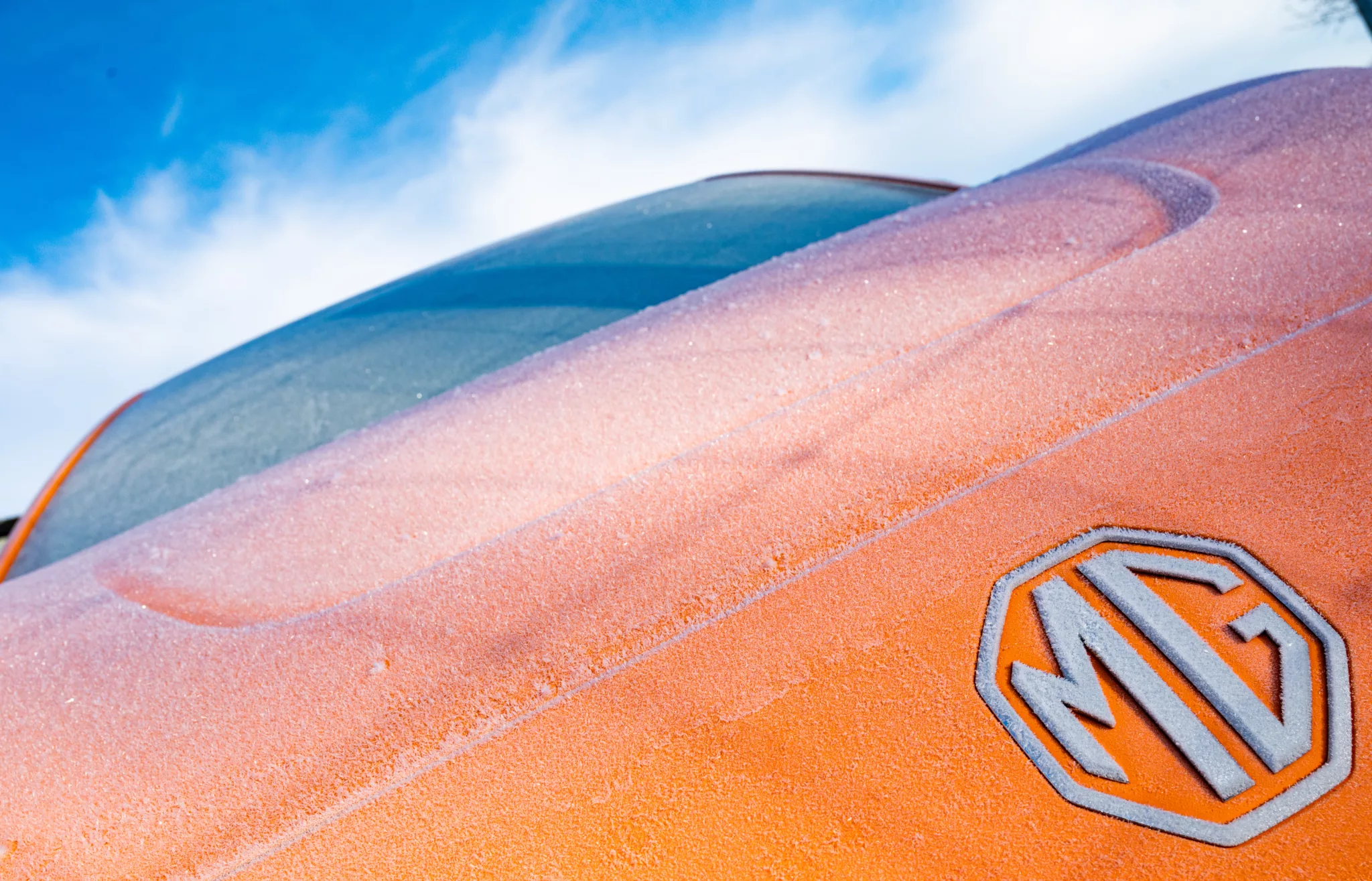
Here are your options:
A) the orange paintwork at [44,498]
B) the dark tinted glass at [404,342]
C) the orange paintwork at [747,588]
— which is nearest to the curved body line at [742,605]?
the orange paintwork at [747,588]

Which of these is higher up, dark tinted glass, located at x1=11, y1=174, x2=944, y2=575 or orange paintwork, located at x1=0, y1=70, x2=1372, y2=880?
dark tinted glass, located at x1=11, y1=174, x2=944, y2=575

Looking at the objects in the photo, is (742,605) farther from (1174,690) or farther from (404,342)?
(404,342)

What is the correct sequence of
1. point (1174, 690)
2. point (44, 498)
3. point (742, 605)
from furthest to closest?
point (44, 498), point (742, 605), point (1174, 690)

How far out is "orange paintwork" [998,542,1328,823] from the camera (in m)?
0.81

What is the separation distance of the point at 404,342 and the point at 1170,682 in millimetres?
3303

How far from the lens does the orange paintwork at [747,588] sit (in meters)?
0.85

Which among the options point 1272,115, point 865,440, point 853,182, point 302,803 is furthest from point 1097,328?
point 853,182

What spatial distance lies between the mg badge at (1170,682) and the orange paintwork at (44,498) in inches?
144

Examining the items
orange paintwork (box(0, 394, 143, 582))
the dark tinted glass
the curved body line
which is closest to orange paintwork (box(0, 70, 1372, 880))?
the curved body line

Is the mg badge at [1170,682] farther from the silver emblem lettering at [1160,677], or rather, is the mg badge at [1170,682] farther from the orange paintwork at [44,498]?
the orange paintwork at [44,498]

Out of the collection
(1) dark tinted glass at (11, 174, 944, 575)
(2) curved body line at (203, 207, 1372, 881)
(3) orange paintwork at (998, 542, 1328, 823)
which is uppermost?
(1) dark tinted glass at (11, 174, 944, 575)

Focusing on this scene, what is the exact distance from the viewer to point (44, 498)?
3447 millimetres

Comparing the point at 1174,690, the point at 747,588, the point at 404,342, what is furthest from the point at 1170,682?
the point at 404,342

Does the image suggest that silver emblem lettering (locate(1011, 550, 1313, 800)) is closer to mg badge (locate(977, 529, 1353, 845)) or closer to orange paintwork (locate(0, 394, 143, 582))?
mg badge (locate(977, 529, 1353, 845))
